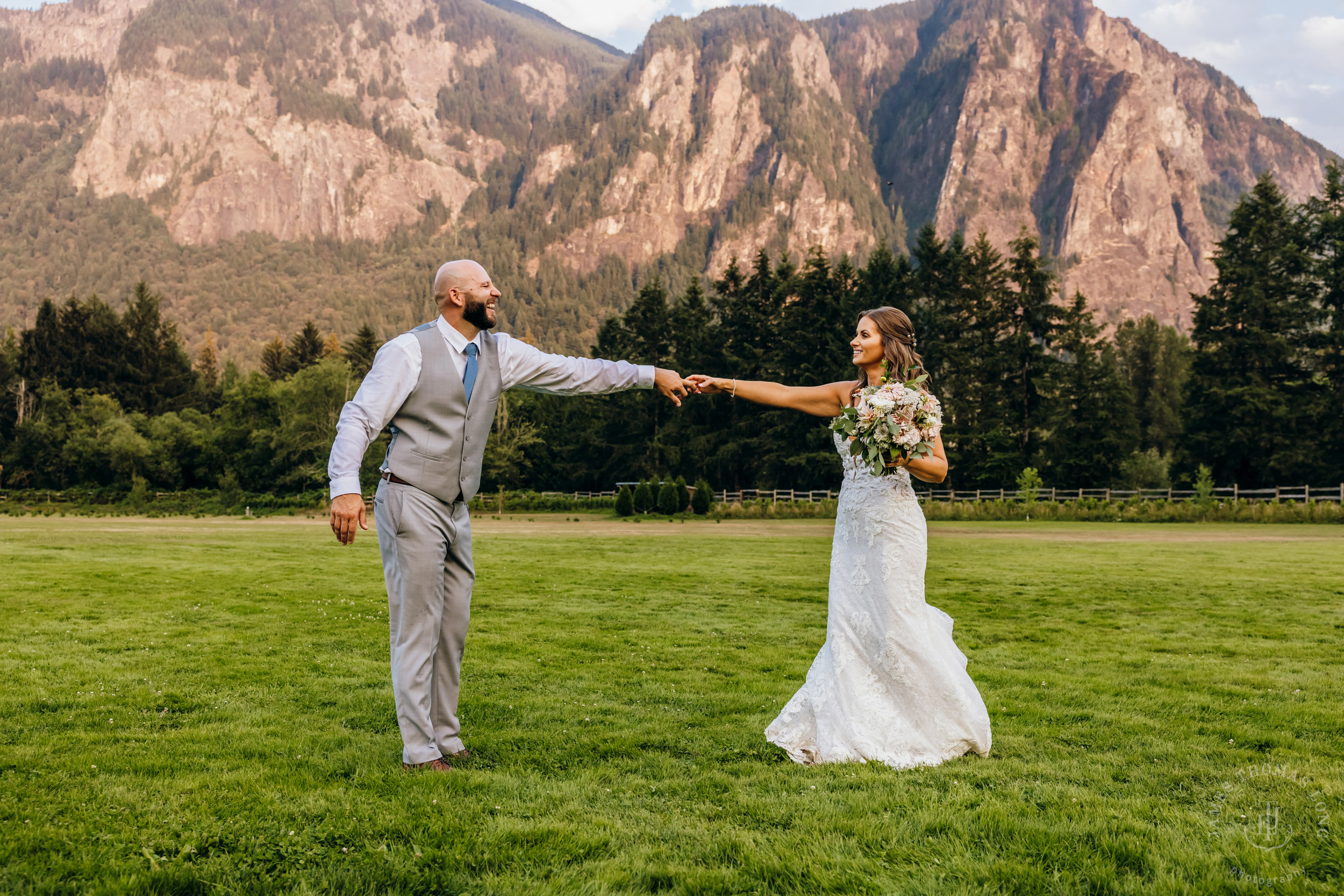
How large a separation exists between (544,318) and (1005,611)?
171 metres

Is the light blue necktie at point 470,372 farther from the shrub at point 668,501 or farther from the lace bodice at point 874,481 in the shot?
the shrub at point 668,501

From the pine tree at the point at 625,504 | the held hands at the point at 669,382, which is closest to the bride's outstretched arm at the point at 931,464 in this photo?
the held hands at the point at 669,382

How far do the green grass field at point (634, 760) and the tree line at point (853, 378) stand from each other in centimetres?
4086

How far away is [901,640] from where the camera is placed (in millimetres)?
5617

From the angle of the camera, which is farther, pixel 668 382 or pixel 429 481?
pixel 668 382

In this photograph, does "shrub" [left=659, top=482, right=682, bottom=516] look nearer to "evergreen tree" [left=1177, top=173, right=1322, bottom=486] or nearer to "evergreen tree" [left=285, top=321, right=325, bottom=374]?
"evergreen tree" [left=1177, top=173, right=1322, bottom=486]

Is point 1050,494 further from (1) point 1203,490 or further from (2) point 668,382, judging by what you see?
(2) point 668,382

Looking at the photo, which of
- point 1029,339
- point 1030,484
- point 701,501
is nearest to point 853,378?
point 701,501

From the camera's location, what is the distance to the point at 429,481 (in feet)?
16.7

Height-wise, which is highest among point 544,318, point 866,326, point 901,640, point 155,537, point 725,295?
point 544,318

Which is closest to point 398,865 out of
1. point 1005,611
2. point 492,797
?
point 492,797

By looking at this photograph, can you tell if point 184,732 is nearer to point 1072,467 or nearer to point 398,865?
point 398,865

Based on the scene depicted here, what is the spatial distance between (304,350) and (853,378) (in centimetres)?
7262

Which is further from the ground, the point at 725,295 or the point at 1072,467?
the point at 725,295
